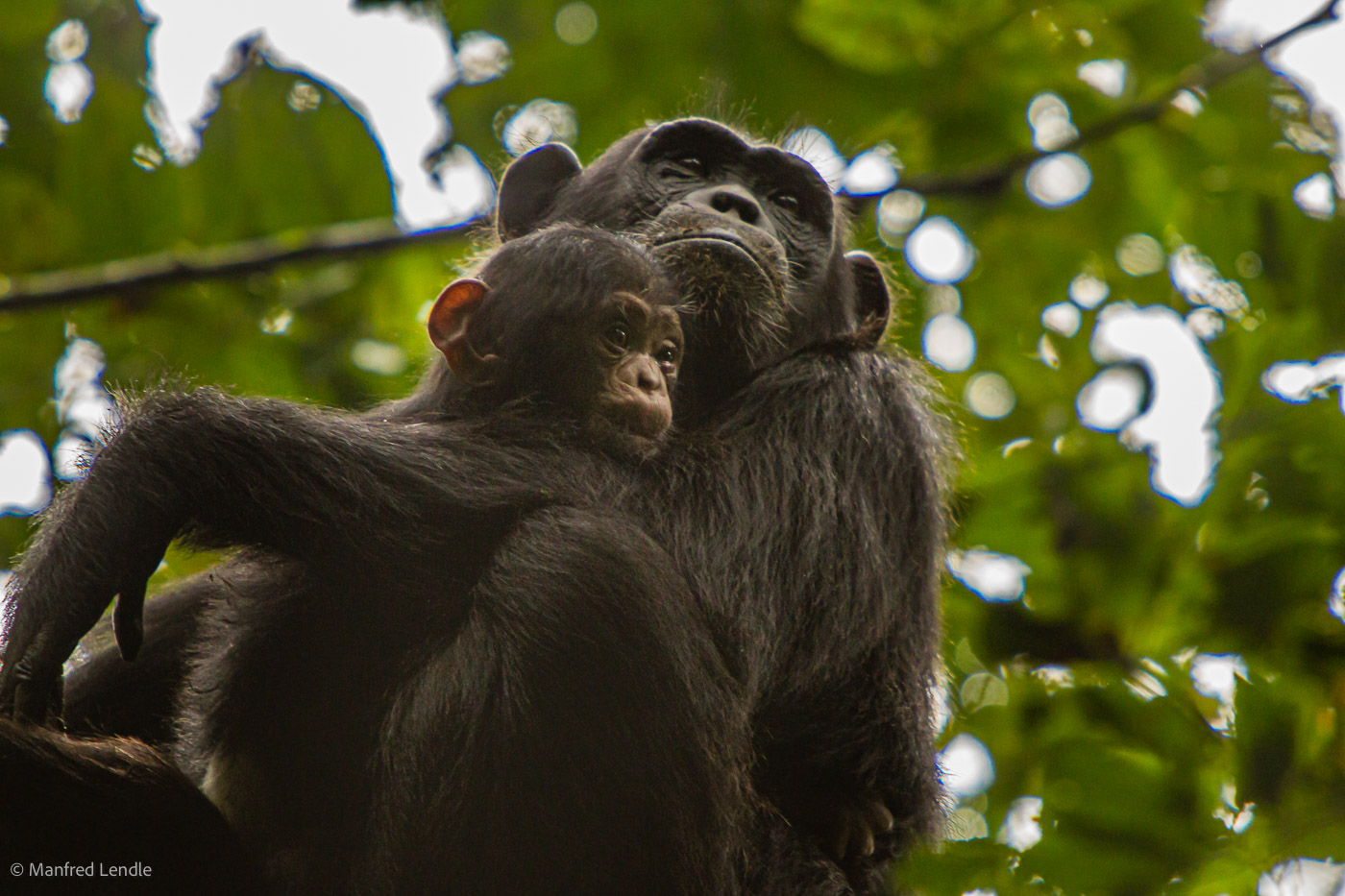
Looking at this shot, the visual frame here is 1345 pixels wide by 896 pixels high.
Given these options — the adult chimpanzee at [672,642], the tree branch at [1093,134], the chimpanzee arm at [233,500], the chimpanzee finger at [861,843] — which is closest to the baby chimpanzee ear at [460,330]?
the adult chimpanzee at [672,642]

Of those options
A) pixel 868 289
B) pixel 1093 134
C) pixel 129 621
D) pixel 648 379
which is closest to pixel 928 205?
pixel 1093 134

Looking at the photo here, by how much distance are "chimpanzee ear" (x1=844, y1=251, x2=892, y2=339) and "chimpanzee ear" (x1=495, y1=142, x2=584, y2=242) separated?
1.30 meters

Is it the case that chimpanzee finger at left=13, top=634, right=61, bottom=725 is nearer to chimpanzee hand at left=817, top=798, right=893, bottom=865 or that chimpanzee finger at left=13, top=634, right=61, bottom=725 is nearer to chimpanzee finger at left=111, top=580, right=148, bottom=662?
chimpanzee finger at left=111, top=580, right=148, bottom=662

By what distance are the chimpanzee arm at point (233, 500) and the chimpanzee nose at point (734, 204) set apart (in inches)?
72.4

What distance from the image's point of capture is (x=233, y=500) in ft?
11.1

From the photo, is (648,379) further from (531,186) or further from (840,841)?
(531,186)

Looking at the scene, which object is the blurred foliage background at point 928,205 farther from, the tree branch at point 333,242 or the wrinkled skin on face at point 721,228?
the wrinkled skin on face at point 721,228

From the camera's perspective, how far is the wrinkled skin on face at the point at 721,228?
4773 millimetres

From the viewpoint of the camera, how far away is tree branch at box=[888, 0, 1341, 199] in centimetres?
617

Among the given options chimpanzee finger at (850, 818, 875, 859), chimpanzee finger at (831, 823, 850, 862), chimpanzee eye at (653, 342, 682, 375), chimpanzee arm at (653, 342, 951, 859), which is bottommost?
chimpanzee finger at (850, 818, 875, 859)

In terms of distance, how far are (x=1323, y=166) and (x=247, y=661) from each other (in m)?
5.42

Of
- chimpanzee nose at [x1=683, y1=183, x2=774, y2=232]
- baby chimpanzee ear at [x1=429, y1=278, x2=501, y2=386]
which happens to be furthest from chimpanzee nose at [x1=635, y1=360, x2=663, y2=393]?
chimpanzee nose at [x1=683, y1=183, x2=774, y2=232]

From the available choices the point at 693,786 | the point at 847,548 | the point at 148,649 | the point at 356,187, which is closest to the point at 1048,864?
the point at 693,786

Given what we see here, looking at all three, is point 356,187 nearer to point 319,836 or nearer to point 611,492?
point 611,492
